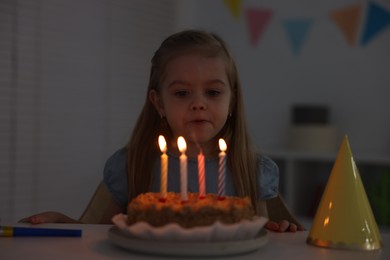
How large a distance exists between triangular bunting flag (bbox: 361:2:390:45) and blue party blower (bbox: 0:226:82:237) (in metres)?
3.33

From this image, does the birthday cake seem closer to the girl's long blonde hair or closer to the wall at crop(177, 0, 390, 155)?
the girl's long blonde hair

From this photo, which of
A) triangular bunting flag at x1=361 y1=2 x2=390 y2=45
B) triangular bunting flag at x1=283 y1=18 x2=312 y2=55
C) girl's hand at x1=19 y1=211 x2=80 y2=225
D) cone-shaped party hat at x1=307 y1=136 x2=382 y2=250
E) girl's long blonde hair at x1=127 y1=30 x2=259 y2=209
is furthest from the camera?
triangular bunting flag at x1=283 y1=18 x2=312 y2=55

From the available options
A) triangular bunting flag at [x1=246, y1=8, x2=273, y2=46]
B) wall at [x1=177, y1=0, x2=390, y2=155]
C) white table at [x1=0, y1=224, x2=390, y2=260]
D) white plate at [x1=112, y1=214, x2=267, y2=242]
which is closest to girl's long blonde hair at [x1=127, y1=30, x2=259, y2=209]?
white table at [x1=0, y1=224, x2=390, y2=260]

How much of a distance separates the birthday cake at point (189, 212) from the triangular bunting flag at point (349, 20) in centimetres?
329

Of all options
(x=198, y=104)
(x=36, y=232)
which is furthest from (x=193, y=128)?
(x=36, y=232)

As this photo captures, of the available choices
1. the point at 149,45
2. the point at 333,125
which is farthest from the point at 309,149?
the point at 149,45

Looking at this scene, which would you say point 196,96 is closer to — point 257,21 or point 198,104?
point 198,104

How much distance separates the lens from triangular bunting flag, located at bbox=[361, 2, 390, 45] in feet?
12.9

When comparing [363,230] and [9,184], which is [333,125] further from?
[363,230]

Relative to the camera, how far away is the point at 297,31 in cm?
420

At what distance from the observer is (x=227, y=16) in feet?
14.5

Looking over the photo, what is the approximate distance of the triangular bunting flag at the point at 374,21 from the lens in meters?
3.92

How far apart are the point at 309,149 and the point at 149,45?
127 centimetres

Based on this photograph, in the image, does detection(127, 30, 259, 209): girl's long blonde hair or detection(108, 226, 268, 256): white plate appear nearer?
detection(108, 226, 268, 256): white plate
